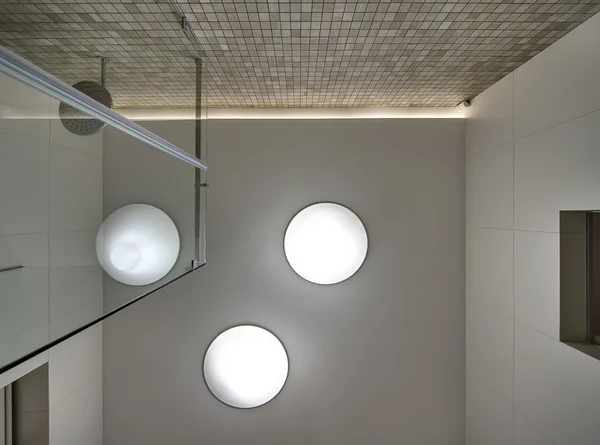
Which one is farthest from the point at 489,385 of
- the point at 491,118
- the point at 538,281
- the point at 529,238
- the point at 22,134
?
the point at 22,134

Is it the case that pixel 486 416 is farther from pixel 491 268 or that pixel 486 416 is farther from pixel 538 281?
pixel 538 281

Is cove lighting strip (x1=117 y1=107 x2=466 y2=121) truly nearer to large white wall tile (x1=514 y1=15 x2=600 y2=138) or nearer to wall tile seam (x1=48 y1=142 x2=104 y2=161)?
large white wall tile (x1=514 y1=15 x2=600 y2=138)

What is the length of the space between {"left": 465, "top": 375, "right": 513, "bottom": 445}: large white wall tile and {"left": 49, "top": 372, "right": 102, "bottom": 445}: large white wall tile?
2267mm

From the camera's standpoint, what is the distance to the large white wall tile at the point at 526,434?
194 centimetres

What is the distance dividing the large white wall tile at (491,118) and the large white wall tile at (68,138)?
1987 mm

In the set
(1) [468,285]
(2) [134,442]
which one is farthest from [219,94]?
(2) [134,442]

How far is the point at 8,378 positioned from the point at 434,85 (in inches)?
97.0

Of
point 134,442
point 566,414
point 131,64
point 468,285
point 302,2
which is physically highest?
point 302,2

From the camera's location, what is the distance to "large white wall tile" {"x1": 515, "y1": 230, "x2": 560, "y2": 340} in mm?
1845

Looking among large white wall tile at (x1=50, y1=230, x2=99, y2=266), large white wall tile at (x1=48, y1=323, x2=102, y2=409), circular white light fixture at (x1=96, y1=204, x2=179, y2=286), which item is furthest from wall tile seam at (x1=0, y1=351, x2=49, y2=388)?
large white wall tile at (x1=50, y1=230, x2=99, y2=266)

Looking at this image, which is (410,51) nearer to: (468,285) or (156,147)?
(156,147)

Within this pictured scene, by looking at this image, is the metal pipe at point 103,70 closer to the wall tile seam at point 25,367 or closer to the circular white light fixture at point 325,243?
the wall tile seam at point 25,367

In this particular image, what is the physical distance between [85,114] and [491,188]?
2198mm

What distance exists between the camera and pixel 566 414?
1.76 meters
